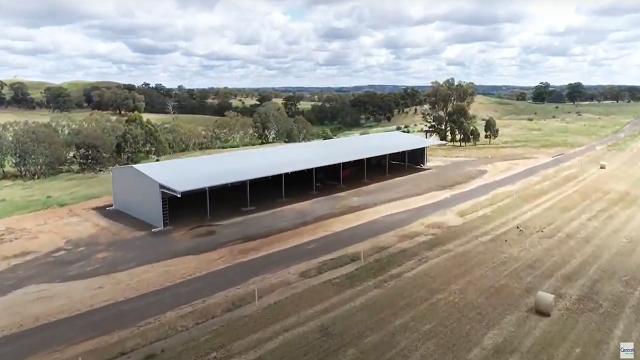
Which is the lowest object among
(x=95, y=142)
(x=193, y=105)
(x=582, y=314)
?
(x=582, y=314)

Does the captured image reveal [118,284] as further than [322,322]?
Yes

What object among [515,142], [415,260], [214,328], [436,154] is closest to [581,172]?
[436,154]

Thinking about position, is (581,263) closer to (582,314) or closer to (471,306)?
(582,314)

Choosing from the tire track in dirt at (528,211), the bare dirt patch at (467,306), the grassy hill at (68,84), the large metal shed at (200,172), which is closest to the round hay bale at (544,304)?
the bare dirt patch at (467,306)

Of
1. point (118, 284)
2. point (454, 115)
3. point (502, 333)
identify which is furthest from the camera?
point (454, 115)

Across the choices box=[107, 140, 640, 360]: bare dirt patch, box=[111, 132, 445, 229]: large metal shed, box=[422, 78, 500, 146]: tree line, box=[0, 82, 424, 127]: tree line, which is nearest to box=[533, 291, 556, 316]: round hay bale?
box=[107, 140, 640, 360]: bare dirt patch

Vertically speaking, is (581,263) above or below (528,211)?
below

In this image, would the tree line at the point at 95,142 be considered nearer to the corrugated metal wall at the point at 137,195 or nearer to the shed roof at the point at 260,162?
the shed roof at the point at 260,162

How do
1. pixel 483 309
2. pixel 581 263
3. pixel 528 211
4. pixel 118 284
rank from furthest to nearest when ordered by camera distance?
pixel 528 211, pixel 581 263, pixel 118 284, pixel 483 309

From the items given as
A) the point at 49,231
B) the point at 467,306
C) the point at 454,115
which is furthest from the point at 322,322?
the point at 454,115
